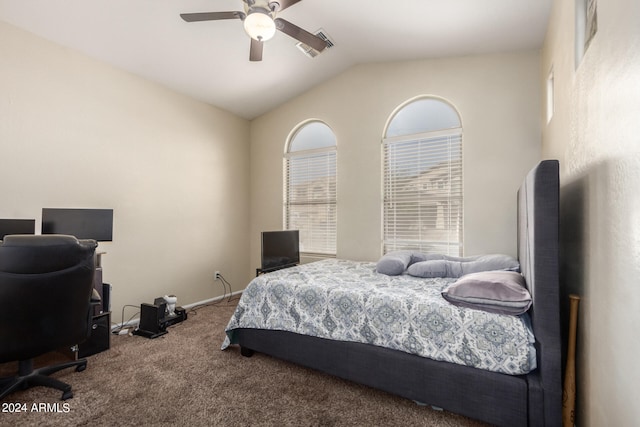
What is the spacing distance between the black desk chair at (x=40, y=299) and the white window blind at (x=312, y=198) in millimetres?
→ 2926

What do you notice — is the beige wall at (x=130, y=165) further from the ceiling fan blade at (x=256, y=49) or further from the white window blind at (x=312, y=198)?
the ceiling fan blade at (x=256, y=49)

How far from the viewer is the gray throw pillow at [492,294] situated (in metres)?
1.74

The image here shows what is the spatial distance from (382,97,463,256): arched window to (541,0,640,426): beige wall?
1672 mm

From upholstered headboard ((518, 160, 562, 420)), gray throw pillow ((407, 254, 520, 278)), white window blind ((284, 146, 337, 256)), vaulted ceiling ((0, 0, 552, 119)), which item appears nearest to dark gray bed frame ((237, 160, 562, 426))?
upholstered headboard ((518, 160, 562, 420))

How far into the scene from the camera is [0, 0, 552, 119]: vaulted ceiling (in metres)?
2.64

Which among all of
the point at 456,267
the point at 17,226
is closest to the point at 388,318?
the point at 456,267

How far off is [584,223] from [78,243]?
2.94m

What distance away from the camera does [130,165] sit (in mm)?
3518

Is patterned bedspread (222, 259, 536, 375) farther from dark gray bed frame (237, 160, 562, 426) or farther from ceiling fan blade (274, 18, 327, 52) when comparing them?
ceiling fan blade (274, 18, 327, 52)

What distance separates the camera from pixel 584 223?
158 centimetres

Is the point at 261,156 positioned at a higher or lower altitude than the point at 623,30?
higher

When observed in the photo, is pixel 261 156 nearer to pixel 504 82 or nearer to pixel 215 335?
pixel 215 335

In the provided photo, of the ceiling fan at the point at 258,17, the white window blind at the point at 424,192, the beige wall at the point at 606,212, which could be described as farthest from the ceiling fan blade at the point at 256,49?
the beige wall at the point at 606,212

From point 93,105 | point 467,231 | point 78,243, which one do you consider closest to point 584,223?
point 467,231
